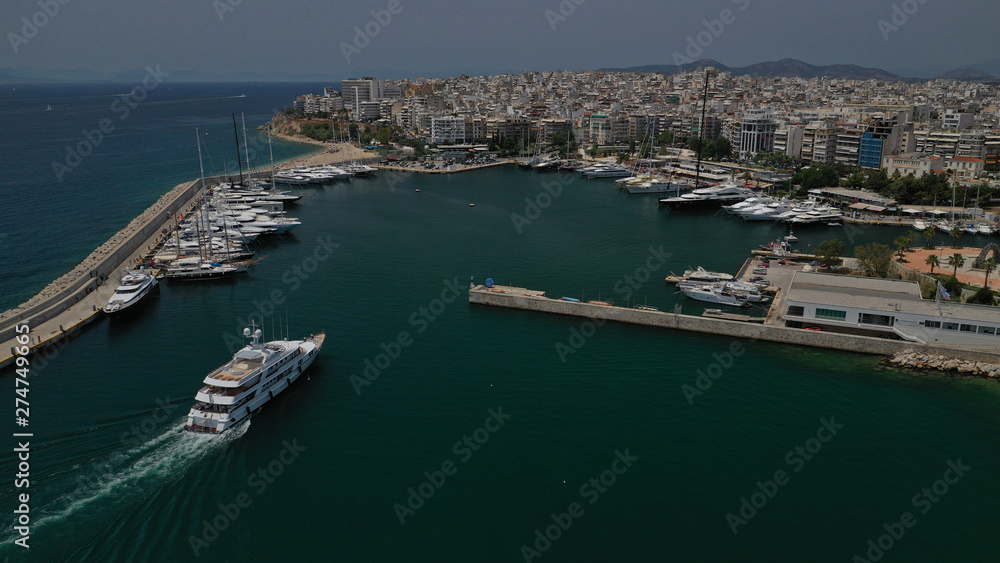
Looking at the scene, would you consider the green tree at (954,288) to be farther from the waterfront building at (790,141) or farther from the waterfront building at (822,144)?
the waterfront building at (790,141)

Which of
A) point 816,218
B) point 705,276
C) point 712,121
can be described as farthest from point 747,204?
point 712,121

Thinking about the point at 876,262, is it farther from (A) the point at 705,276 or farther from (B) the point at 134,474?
(B) the point at 134,474

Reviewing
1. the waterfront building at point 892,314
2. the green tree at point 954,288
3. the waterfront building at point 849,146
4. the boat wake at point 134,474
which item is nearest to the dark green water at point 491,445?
the boat wake at point 134,474

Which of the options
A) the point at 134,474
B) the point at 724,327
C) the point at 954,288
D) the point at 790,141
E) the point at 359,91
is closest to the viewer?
the point at 134,474

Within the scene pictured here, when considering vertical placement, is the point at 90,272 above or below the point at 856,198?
below

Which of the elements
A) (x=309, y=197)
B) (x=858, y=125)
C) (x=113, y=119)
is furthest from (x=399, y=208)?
(x=113, y=119)

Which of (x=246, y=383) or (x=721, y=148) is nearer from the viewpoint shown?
(x=246, y=383)
